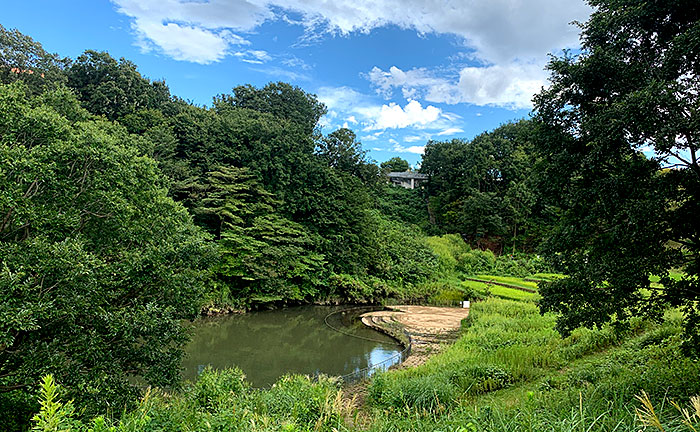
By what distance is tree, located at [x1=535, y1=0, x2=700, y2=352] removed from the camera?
4.80 m

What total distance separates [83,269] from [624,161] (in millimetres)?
9044

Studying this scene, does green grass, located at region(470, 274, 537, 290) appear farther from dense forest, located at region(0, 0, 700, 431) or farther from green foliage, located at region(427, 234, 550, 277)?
dense forest, located at region(0, 0, 700, 431)

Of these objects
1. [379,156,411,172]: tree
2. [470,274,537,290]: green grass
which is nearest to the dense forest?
[470,274,537,290]: green grass

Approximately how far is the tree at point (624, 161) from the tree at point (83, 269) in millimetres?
7911

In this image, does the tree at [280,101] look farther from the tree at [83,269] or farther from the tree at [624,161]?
the tree at [624,161]

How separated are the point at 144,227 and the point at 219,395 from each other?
5028mm

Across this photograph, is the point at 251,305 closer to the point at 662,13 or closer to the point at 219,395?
the point at 219,395

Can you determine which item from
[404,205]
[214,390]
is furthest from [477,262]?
[214,390]

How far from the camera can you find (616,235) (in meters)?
5.16

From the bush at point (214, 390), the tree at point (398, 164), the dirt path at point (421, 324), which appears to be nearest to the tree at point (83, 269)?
the bush at point (214, 390)

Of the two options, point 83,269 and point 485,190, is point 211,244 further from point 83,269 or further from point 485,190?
point 485,190

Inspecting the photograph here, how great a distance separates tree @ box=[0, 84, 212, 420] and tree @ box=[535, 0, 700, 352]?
7.91 m

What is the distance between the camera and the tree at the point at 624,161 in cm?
480

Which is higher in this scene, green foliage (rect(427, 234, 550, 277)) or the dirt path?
green foliage (rect(427, 234, 550, 277))
